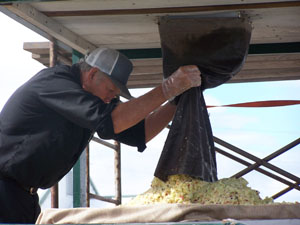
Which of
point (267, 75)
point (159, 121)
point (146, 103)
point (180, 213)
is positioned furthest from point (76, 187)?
point (180, 213)

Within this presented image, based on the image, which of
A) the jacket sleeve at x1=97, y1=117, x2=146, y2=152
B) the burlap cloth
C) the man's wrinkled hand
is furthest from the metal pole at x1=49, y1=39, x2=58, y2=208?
the burlap cloth

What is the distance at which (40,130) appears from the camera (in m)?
3.70

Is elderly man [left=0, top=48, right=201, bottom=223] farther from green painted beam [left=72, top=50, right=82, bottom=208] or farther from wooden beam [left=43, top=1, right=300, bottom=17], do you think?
green painted beam [left=72, top=50, right=82, bottom=208]

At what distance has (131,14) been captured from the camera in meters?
4.13

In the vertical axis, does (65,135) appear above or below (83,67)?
below

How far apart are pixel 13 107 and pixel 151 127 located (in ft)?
3.04

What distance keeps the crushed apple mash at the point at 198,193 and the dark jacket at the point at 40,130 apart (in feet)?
1.54

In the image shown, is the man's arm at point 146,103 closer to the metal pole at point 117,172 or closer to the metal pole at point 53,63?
the metal pole at point 53,63

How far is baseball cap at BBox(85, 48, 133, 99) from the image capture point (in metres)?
4.00

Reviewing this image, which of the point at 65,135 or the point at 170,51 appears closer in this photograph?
the point at 65,135

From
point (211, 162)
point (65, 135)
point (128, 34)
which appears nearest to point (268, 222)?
point (211, 162)

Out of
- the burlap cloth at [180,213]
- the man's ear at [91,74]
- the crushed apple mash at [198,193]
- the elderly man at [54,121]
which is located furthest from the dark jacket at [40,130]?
the burlap cloth at [180,213]

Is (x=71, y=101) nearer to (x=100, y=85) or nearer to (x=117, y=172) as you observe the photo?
(x=100, y=85)

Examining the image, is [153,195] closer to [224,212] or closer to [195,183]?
[195,183]
